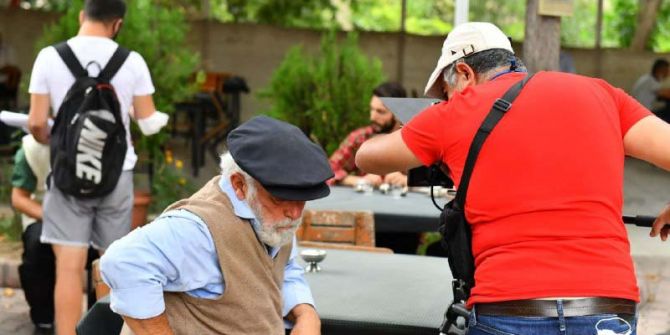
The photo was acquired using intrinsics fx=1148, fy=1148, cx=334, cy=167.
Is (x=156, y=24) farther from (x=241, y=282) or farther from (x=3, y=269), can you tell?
(x=241, y=282)

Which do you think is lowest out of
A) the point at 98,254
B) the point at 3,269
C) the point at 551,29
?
the point at 3,269

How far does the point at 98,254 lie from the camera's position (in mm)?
5461

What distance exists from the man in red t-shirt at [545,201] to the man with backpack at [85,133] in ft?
7.96

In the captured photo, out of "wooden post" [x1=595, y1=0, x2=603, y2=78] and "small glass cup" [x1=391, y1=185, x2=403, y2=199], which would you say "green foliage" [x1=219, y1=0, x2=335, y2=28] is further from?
"small glass cup" [x1=391, y1=185, x2=403, y2=199]

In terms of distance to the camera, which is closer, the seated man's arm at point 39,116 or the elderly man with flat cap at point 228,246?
the elderly man with flat cap at point 228,246

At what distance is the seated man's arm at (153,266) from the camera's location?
265 cm

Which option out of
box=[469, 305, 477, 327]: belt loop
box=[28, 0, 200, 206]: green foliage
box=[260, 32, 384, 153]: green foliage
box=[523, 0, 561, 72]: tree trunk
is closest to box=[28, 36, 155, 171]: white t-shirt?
box=[469, 305, 477, 327]: belt loop

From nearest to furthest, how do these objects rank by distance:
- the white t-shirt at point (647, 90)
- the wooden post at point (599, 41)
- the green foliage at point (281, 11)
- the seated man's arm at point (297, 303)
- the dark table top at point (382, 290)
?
1. the seated man's arm at point (297, 303)
2. the dark table top at point (382, 290)
3. the white t-shirt at point (647, 90)
4. the wooden post at point (599, 41)
5. the green foliage at point (281, 11)

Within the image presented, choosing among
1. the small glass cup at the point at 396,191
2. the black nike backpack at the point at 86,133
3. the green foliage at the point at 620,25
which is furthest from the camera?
the green foliage at the point at 620,25

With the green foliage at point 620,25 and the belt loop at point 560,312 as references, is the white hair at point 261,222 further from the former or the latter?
the green foliage at point 620,25

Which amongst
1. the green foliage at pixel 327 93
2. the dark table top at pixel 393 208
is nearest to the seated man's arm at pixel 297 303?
the dark table top at pixel 393 208

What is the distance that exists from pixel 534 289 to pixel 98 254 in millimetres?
3202

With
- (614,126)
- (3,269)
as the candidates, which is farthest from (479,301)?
(3,269)

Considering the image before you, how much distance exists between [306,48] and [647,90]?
4.20 meters
